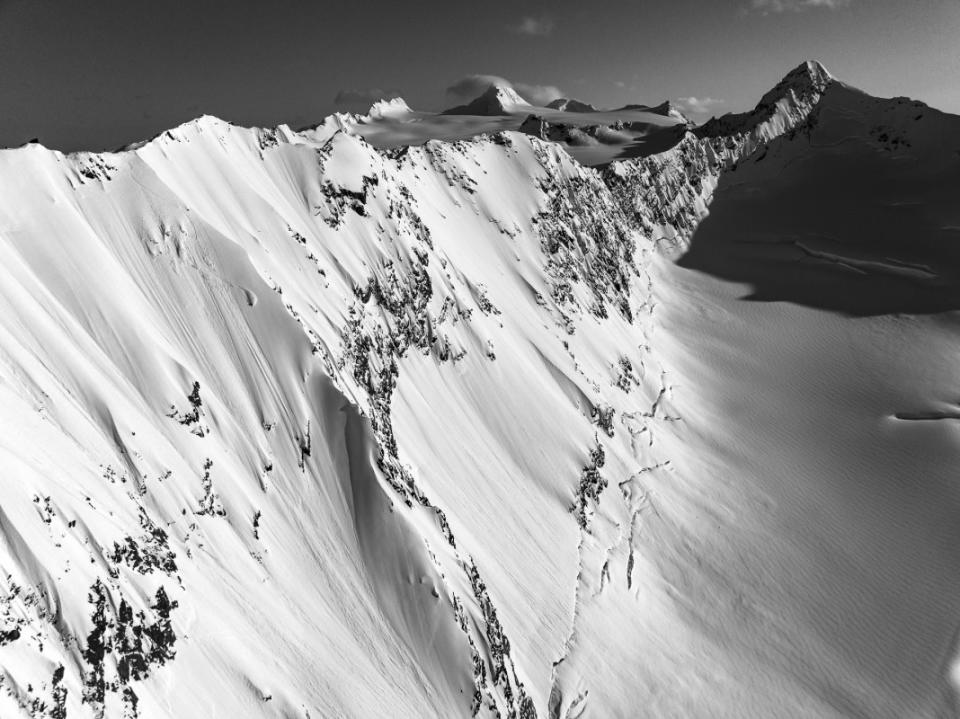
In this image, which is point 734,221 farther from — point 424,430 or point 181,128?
point 181,128

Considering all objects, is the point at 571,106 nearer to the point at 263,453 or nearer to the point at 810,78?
the point at 810,78

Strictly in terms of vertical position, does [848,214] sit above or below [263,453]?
below

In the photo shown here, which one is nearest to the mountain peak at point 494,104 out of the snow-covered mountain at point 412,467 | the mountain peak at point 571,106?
the mountain peak at point 571,106

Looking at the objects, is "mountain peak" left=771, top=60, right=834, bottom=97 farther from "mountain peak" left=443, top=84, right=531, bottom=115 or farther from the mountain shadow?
"mountain peak" left=443, top=84, right=531, bottom=115

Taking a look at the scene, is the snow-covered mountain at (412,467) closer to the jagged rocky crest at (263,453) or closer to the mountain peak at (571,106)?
the jagged rocky crest at (263,453)

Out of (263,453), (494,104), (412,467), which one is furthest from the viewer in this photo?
(494,104)

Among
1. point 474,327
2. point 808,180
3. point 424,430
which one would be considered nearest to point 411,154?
point 474,327

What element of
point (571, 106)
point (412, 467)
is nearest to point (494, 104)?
point (571, 106)

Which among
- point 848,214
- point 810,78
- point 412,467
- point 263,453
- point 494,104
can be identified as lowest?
point 848,214

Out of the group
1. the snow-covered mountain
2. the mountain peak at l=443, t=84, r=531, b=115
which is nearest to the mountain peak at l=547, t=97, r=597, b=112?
the mountain peak at l=443, t=84, r=531, b=115
